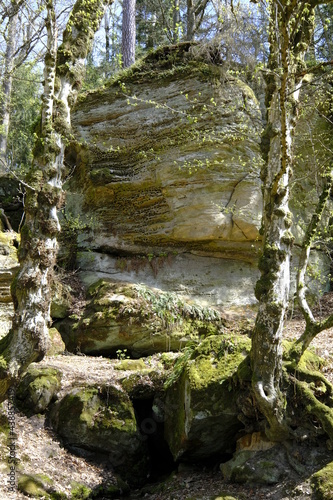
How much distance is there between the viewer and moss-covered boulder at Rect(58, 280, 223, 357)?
1062 cm

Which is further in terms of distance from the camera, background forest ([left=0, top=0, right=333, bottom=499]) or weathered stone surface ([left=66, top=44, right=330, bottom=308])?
weathered stone surface ([left=66, top=44, right=330, bottom=308])

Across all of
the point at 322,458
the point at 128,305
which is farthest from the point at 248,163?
the point at 322,458

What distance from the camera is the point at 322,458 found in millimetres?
5520

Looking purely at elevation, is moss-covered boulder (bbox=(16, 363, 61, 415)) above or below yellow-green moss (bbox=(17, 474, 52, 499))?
above

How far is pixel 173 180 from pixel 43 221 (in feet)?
20.8

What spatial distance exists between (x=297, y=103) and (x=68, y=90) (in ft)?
13.9

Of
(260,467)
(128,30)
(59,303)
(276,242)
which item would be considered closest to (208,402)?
(260,467)

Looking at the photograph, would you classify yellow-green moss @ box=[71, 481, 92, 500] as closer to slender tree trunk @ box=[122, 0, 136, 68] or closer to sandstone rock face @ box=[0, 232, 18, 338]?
sandstone rock face @ box=[0, 232, 18, 338]

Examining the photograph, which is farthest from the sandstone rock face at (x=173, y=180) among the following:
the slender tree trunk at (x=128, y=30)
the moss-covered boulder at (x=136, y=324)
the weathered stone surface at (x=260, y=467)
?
the weathered stone surface at (x=260, y=467)

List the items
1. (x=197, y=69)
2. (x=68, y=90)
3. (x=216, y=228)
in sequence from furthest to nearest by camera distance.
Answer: (x=197, y=69) < (x=216, y=228) < (x=68, y=90)

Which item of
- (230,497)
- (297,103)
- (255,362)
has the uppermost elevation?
(297,103)

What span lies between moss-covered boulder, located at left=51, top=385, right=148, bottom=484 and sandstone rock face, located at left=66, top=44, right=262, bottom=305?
488cm

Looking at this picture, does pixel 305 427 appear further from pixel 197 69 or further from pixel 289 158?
pixel 197 69

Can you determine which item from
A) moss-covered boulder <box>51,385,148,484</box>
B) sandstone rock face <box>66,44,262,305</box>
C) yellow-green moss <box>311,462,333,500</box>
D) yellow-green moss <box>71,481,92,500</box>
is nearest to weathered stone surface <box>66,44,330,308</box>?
sandstone rock face <box>66,44,262,305</box>
